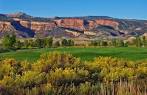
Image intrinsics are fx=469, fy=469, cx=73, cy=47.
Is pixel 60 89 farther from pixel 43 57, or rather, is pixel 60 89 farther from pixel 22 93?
pixel 43 57

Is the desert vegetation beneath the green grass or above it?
above

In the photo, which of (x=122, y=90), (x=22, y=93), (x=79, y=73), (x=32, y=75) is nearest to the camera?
(x=22, y=93)

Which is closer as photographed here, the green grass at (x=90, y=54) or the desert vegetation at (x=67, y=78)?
the desert vegetation at (x=67, y=78)

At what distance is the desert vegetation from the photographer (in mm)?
8742

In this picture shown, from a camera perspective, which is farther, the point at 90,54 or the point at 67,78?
the point at 90,54

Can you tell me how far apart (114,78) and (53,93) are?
238 cm

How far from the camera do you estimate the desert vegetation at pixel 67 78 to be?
874 centimetres

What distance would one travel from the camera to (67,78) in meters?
9.92

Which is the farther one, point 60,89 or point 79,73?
point 79,73

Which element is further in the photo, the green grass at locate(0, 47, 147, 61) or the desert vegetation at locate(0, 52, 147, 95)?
the green grass at locate(0, 47, 147, 61)

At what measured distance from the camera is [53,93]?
339 inches

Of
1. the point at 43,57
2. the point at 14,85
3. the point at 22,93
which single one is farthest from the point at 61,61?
the point at 22,93

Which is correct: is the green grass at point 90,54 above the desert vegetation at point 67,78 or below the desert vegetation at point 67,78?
below

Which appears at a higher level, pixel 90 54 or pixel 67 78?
pixel 67 78
